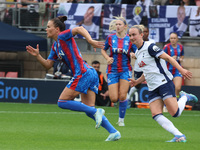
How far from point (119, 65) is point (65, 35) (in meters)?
4.04

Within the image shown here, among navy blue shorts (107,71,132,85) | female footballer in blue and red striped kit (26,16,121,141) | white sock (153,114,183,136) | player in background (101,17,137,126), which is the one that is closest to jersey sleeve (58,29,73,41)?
female footballer in blue and red striped kit (26,16,121,141)

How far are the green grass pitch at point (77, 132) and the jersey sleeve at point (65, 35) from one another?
1.64m

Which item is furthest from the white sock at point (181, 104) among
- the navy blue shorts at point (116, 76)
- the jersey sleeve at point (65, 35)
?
the navy blue shorts at point (116, 76)

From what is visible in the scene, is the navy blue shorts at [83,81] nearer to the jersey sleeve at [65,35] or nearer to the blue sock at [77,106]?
the blue sock at [77,106]

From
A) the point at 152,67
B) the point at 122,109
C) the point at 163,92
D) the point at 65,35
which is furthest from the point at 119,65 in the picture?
the point at 65,35

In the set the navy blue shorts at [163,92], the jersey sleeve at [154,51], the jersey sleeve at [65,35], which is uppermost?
the jersey sleeve at [65,35]

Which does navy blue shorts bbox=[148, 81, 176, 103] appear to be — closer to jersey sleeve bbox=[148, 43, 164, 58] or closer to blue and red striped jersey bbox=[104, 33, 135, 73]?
jersey sleeve bbox=[148, 43, 164, 58]

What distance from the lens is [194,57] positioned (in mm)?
21688

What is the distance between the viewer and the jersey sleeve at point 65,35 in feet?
30.6

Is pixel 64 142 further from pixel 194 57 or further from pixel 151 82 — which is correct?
pixel 194 57

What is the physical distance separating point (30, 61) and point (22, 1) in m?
2.44

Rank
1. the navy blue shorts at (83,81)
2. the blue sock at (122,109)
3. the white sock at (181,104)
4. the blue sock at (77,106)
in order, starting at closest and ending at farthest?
the blue sock at (77,106) < the navy blue shorts at (83,81) < the white sock at (181,104) < the blue sock at (122,109)

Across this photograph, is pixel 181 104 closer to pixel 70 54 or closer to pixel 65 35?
pixel 70 54

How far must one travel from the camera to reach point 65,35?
9391mm
